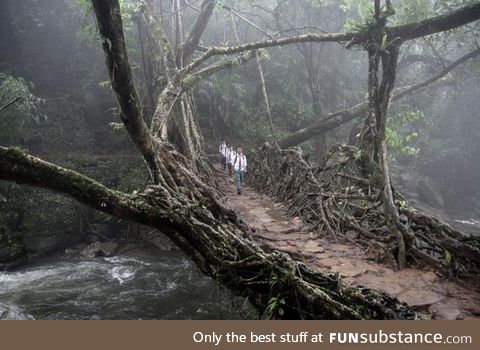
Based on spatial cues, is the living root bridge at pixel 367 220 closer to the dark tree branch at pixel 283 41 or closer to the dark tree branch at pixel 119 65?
the dark tree branch at pixel 283 41

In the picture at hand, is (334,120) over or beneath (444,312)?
over

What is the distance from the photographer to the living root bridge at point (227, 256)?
341cm

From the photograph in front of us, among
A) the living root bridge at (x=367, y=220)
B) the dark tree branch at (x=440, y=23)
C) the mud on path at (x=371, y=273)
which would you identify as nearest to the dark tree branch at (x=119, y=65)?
the mud on path at (x=371, y=273)

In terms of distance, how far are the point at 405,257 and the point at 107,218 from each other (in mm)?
9642

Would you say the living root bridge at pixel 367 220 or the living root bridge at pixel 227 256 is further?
the living root bridge at pixel 367 220

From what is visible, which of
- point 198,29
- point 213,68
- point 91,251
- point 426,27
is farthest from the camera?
point 198,29

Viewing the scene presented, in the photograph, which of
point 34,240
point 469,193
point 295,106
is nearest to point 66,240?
point 34,240

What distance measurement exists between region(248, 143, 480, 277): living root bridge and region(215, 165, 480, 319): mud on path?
0.20 meters

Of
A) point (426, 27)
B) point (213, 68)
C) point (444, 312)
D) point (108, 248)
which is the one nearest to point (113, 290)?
point (108, 248)

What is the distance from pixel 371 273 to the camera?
180 inches

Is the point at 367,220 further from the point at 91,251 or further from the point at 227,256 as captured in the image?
the point at 91,251

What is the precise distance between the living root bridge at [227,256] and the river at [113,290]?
209 cm

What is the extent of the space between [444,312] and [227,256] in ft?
7.16
